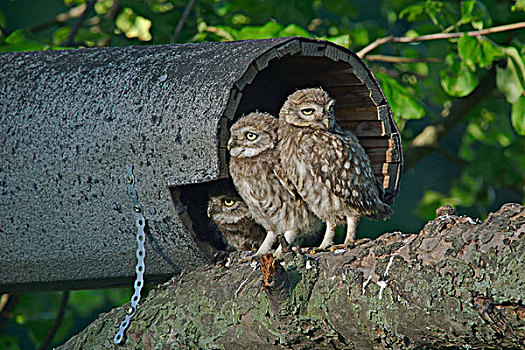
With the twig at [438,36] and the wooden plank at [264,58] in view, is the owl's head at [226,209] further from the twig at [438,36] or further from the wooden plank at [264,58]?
the twig at [438,36]

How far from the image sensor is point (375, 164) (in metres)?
2.93

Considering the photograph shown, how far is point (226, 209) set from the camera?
294cm

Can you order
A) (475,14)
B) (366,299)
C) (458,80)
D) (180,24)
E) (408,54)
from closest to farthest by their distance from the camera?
1. (366,299)
2. (475,14)
3. (458,80)
4. (180,24)
5. (408,54)

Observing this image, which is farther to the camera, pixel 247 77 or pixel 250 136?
pixel 250 136

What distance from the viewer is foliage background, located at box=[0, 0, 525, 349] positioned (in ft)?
11.3

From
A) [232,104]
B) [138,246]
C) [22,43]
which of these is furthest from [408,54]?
[138,246]

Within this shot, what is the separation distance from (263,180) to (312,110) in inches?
11.1

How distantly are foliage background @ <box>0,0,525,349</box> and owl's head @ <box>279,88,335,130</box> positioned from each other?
541mm

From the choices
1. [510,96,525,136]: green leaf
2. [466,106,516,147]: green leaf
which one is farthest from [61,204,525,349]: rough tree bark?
[466,106,516,147]: green leaf

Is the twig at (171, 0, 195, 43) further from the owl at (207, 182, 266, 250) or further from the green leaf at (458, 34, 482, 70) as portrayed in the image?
the green leaf at (458, 34, 482, 70)

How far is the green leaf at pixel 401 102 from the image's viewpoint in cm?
335

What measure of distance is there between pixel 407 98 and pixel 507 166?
154cm

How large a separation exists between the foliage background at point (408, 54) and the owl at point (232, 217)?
72 centimetres

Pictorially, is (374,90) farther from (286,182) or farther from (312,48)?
(286,182)
